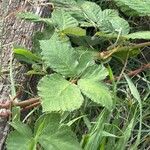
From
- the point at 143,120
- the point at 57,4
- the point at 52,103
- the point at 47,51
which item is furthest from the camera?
the point at 57,4

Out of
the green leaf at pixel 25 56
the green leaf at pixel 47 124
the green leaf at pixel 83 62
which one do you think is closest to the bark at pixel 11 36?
the green leaf at pixel 25 56

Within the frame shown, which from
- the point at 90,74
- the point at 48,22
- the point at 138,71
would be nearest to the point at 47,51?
the point at 90,74

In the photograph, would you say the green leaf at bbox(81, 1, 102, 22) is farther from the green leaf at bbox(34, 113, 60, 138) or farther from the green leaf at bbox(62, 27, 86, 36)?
the green leaf at bbox(34, 113, 60, 138)

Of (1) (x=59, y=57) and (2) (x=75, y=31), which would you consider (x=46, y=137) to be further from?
(2) (x=75, y=31)

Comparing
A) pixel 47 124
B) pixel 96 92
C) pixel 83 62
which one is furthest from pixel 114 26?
pixel 47 124

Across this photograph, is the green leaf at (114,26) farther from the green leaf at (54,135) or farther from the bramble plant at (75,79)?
the green leaf at (54,135)

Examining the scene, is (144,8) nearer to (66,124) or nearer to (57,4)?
(57,4)

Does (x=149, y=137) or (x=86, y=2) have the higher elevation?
(x=86, y=2)
